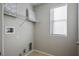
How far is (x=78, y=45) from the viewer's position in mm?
1405

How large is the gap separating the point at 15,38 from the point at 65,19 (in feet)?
2.86

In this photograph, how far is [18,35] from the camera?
1.44 metres

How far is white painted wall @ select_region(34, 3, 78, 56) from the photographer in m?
1.42

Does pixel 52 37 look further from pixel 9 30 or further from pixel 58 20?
pixel 9 30

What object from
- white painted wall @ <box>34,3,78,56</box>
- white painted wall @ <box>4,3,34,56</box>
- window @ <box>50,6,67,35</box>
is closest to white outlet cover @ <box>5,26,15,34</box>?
white painted wall @ <box>4,3,34,56</box>

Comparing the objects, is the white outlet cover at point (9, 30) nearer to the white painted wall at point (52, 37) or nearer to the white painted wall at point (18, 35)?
the white painted wall at point (18, 35)

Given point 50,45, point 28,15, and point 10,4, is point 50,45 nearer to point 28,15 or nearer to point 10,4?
point 28,15

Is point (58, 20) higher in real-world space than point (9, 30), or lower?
higher

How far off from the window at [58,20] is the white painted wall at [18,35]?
34 centimetres

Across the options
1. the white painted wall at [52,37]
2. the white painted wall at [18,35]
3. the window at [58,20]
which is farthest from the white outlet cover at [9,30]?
the window at [58,20]

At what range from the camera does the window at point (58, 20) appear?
56.3 inches

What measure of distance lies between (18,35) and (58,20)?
71 centimetres

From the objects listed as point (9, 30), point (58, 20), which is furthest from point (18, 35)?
point (58, 20)

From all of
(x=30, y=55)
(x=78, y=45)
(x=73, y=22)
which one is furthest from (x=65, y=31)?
(x=30, y=55)
